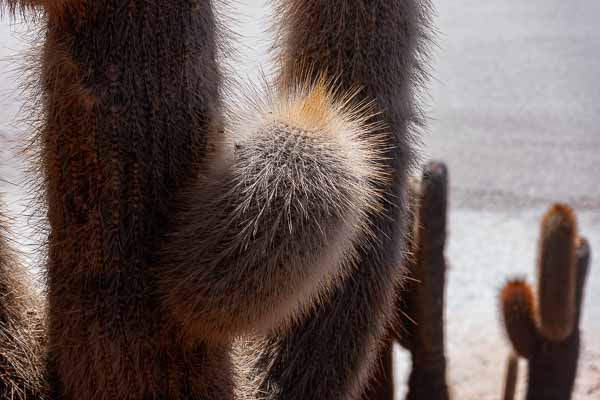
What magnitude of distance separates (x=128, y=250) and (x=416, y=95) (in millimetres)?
483

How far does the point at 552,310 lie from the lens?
174 cm

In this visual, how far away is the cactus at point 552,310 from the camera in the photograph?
67.4 inches

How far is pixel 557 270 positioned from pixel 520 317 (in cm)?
16

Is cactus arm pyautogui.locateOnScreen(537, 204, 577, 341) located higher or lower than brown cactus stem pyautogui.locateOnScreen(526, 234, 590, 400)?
higher

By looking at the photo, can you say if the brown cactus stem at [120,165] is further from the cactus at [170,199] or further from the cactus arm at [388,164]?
the cactus arm at [388,164]

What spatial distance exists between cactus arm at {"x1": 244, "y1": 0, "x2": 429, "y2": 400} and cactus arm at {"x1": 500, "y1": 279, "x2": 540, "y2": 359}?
0.88 meters

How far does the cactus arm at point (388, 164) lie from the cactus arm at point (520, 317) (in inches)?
34.5

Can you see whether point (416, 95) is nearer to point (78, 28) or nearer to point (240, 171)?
point (240, 171)

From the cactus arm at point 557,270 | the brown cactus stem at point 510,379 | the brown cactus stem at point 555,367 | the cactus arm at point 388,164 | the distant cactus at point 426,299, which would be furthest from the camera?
the brown cactus stem at point 510,379

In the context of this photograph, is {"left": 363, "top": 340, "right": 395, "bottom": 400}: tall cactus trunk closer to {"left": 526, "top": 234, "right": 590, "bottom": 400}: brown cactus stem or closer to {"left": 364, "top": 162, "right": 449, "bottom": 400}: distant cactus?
{"left": 364, "top": 162, "right": 449, "bottom": 400}: distant cactus

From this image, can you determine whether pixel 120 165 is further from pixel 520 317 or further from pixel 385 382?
pixel 520 317

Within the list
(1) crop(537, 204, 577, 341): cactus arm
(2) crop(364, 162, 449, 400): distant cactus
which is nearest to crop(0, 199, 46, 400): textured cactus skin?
(2) crop(364, 162, 449, 400): distant cactus

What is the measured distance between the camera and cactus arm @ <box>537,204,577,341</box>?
170 cm

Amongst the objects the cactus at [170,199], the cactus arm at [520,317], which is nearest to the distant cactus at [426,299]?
the cactus arm at [520,317]
